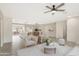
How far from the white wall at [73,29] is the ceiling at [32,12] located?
9 cm

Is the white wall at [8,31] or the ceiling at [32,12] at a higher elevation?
the ceiling at [32,12]

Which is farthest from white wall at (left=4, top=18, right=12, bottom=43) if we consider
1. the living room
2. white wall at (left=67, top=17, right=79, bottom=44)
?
white wall at (left=67, top=17, right=79, bottom=44)

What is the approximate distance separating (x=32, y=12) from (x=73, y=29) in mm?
676

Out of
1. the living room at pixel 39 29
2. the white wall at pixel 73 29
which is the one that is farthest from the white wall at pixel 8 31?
the white wall at pixel 73 29

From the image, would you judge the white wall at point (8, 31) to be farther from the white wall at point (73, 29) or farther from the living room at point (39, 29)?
the white wall at point (73, 29)

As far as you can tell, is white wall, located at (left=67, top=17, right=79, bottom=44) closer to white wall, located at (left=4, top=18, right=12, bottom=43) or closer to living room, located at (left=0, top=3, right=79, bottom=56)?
living room, located at (left=0, top=3, right=79, bottom=56)

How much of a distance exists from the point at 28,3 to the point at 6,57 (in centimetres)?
90

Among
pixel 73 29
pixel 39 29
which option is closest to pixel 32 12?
pixel 39 29

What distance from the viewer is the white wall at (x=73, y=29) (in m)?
1.76

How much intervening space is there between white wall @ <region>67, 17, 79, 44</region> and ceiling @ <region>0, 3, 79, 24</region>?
0.29 ft

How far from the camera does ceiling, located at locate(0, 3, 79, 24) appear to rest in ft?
5.77

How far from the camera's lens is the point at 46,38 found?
1.82 meters

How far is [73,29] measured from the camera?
1.76 m

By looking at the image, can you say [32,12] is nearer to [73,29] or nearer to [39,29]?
[39,29]
